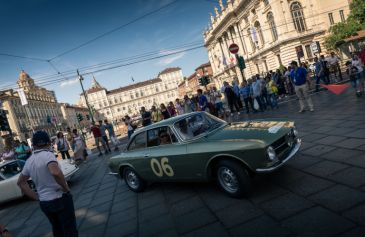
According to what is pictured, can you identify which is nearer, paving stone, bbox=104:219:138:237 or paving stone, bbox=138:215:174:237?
paving stone, bbox=138:215:174:237

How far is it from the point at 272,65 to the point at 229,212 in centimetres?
4274

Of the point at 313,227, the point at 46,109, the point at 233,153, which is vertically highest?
the point at 46,109

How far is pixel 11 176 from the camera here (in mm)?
9328

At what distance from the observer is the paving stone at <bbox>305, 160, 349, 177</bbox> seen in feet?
15.6

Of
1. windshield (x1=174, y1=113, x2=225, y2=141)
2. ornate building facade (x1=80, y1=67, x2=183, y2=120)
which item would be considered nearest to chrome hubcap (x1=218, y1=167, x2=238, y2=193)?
windshield (x1=174, y1=113, x2=225, y2=141)

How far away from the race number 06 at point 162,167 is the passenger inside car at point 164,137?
0.33 meters

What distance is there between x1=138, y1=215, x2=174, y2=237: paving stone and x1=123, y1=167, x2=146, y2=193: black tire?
5.52ft

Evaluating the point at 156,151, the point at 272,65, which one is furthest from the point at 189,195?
the point at 272,65

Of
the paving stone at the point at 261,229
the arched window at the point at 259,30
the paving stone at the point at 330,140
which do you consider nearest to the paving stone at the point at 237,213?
the paving stone at the point at 261,229

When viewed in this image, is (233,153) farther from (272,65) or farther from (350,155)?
(272,65)

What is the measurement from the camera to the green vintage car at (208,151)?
14.4 feet

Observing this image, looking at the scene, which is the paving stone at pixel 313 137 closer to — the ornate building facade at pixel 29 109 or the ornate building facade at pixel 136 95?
the ornate building facade at pixel 29 109

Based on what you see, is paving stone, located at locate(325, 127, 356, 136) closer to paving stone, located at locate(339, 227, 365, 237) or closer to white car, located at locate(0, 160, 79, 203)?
paving stone, located at locate(339, 227, 365, 237)

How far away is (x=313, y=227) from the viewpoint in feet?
11.1
